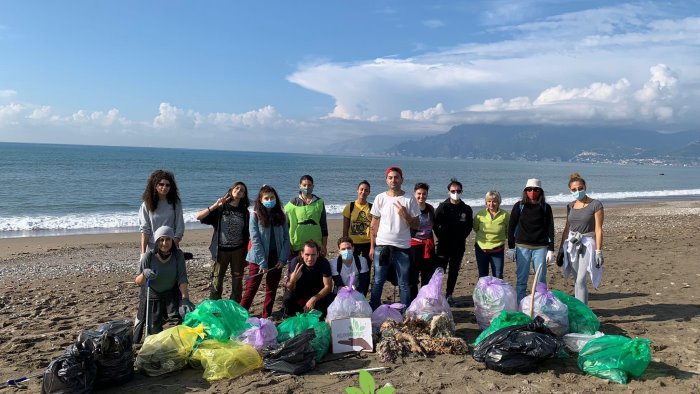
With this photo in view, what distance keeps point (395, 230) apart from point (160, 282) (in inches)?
99.5

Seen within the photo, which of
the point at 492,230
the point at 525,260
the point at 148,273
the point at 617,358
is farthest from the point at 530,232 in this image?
the point at 148,273

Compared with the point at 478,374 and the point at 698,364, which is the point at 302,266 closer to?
the point at 478,374

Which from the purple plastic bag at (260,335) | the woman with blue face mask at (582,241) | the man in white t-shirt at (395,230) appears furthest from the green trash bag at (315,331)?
the woman with blue face mask at (582,241)

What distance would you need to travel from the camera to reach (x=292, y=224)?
5359 millimetres

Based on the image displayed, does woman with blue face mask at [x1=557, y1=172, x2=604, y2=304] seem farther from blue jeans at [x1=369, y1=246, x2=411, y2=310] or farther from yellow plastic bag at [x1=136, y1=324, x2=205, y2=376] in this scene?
yellow plastic bag at [x1=136, y1=324, x2=205, y2=376]

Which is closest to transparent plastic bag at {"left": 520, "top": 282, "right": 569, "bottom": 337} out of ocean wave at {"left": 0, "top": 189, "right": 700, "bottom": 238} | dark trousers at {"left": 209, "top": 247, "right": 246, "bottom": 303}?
dark trousers at {"left": 209, "top": 247, "right": 246, "bottom": 303}

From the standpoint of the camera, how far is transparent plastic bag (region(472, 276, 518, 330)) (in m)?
4.63

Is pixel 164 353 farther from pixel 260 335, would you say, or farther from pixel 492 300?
pixel 492 300

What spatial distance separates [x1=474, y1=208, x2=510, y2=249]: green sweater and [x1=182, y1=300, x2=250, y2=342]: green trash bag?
298 cm

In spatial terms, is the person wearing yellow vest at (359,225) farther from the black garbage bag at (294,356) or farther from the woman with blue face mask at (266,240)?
the black garbage bag at (294,356)

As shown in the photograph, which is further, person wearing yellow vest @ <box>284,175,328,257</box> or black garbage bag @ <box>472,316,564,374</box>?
person wearing yellow vest @ <box>284,175,328,257</box>

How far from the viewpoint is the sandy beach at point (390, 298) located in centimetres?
361

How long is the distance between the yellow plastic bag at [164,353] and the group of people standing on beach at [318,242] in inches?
27.2

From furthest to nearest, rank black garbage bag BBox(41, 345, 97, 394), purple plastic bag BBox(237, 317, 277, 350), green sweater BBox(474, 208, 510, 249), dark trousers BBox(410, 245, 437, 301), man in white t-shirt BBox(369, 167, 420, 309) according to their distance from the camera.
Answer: green sweater BBox(474, 208, 510, 249) < dark trousers BBox(410, 245, 437, 301) < man in white t-shirt BBox(369, 167, 420, 309) < purple plastic bag BBox(237, 317, 277, 350) < black garbage bag BBox(41, 345, 97, 394)
